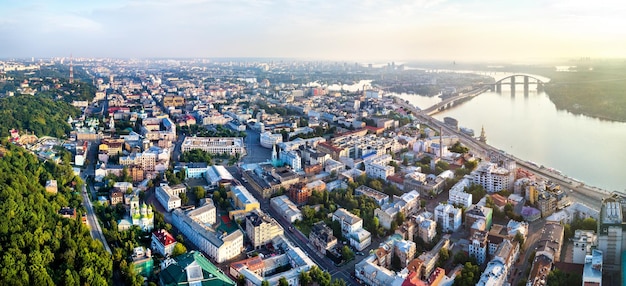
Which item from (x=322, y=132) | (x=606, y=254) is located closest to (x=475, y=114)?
(x=322, y=132)

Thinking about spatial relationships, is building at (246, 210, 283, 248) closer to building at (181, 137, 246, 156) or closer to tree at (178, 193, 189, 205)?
tree at (178, 193, 189, 205)

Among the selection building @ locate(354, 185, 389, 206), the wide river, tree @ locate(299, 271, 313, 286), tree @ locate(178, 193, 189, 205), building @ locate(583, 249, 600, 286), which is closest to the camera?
building @ locate(583, 249, 600, 286)

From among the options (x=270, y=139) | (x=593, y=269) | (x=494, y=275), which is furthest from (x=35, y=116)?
(x=593, y=269)

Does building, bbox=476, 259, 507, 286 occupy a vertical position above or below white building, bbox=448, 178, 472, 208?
below

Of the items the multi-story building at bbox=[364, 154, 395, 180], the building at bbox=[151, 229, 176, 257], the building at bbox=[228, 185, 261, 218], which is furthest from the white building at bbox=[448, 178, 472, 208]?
the building at bbox=[151, 229, 176, 257]

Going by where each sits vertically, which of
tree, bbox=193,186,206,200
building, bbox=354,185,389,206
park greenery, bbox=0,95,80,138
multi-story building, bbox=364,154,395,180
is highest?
park greenery, bbox=0,95,80,138
